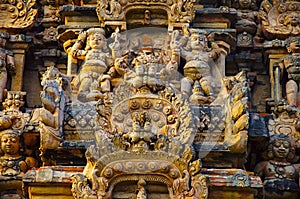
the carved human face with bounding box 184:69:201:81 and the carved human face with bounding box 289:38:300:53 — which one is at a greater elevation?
the carved human face with bounding box 289:38:300:53

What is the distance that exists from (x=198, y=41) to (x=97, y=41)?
4.66 ft

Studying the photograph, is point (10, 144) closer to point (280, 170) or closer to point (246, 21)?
point (280, 170)

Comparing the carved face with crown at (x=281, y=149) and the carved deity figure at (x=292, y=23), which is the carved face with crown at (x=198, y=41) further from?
the carved face with crown at (x=281, y=149)

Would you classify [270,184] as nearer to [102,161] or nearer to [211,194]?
[211,194]

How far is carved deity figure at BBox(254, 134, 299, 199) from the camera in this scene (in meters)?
15.7

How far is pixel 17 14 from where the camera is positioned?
1819 centimetres

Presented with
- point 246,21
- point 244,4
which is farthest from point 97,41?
point 244,4

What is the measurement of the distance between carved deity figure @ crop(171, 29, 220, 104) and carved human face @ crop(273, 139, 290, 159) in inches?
42.2

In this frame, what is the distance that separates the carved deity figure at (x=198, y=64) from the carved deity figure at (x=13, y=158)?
2291 mm

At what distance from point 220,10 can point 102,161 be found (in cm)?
393

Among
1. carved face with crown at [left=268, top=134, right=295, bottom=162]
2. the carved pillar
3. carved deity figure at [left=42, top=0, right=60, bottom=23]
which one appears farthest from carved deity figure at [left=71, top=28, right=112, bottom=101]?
carved face with crown at [left=268, top=134, right=295, bottom=162]

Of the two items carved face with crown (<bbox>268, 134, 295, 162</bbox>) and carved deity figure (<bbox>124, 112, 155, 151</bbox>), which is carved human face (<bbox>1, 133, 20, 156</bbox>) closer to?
carved deity figure (<bbox>124, 112, 155, 151</bbox>)

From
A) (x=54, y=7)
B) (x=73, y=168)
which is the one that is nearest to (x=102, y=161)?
(x=73, y=168)

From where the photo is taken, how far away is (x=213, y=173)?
592 inches
